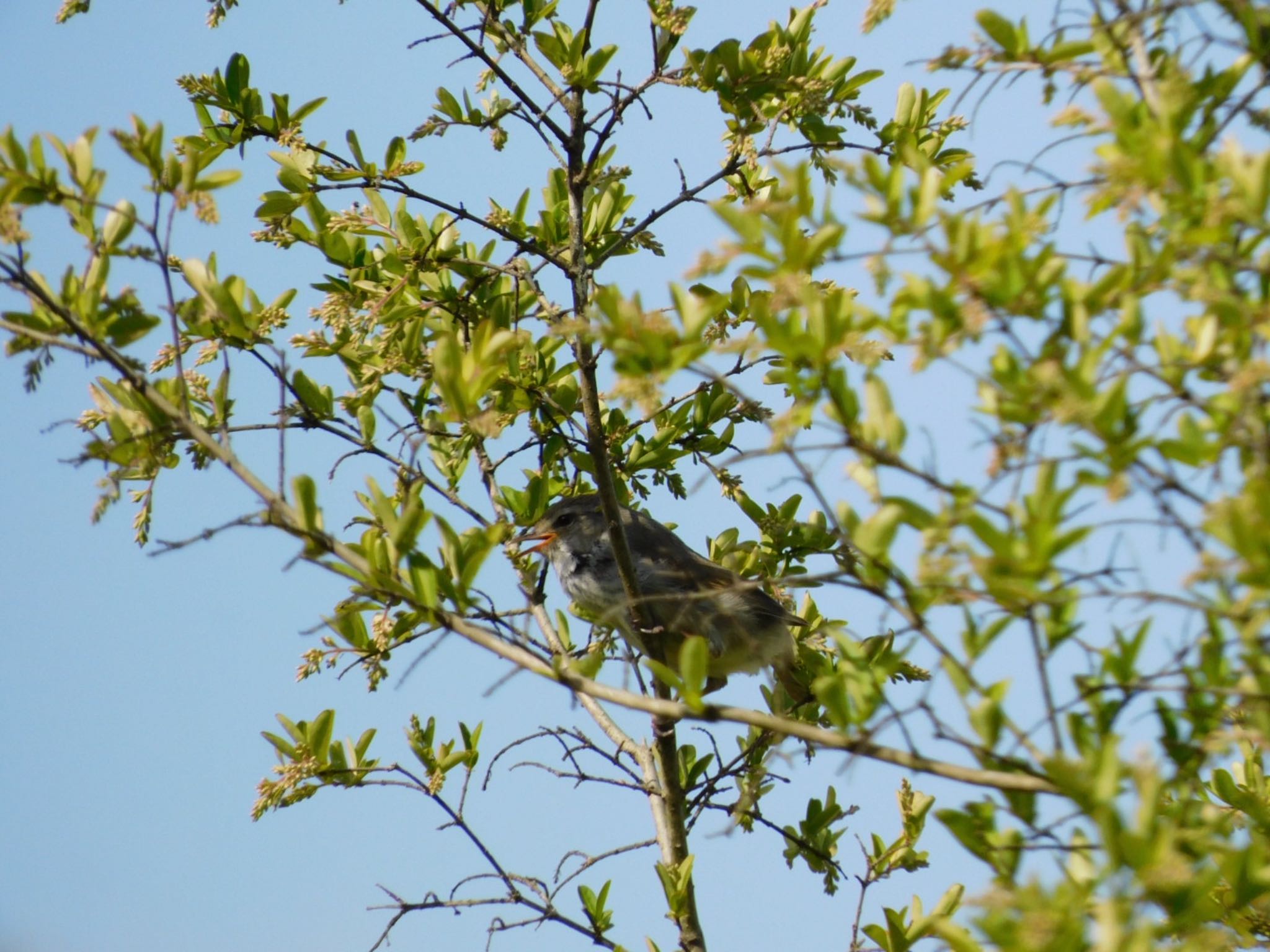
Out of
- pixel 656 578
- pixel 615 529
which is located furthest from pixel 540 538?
pixel 615 529

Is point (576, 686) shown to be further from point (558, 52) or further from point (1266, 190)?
point (558, 52)

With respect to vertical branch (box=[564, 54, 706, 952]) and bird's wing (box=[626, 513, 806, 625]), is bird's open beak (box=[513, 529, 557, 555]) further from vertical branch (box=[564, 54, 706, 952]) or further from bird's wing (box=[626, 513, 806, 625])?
→ vertical branch (box=[564, 54, 706, 952])

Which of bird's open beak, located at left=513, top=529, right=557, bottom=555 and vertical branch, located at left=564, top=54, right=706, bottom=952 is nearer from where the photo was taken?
vertical branch, located at left=564, top=54, right=706, bottom=952

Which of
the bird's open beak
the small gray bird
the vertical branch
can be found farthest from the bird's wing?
the vertical branch

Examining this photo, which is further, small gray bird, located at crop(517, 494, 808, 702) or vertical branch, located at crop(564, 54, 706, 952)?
small gray bird, located at crop(517, 494, 808, 702)

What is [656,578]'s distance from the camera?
18.6ft

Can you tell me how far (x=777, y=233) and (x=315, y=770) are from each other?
7.85 feet

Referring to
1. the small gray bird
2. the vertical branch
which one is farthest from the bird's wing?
the vertical branch

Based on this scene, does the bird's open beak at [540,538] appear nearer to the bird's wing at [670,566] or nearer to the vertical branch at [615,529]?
the bird's wing at [670,566]

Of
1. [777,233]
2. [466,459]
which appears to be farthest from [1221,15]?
[466,459]

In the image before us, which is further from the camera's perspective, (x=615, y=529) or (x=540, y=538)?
(x=540, y=538)

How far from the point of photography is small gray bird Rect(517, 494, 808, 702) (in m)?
5.49

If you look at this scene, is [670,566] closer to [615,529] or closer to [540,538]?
[540,538]

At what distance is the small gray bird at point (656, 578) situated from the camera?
549 centimetres
